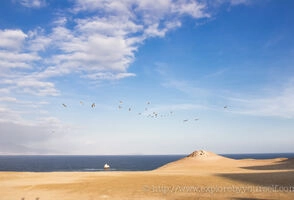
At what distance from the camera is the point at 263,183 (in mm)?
23938

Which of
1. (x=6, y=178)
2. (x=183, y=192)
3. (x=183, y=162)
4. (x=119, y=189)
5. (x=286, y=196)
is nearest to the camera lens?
(x=286, y=196)

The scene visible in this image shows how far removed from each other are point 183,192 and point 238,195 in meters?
3.71

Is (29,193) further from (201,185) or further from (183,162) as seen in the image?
(183,162)

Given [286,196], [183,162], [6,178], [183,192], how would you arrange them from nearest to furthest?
[286,196], [183,192], [6,178], [183,162]

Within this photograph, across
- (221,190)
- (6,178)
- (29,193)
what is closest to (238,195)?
(221,190)

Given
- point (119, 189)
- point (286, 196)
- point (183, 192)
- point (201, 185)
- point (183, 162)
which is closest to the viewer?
point (286, 196)

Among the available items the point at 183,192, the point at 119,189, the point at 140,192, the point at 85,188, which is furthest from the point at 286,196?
the point at 85,188

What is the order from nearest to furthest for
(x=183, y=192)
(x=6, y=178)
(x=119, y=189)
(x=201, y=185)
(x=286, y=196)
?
(x=286, y=196)
(x=183, y=192)
(x=119, y=189)
(x=201, y=185)
(x=6, y=178)

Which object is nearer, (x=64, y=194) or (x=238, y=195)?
(x=238, y=195)

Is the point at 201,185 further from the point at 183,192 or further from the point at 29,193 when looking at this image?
Answer: the point at 29,193

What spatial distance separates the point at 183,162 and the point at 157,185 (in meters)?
36.8

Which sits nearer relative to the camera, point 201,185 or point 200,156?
point 201,185

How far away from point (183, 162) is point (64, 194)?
4160 cm

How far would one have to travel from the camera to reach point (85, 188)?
75.0 ft
